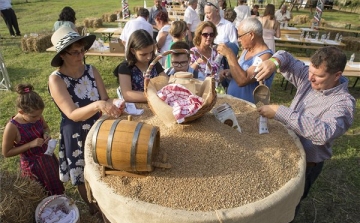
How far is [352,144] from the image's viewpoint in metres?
4.08

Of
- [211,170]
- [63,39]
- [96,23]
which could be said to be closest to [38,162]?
[63,39]

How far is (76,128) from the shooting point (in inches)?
89.7

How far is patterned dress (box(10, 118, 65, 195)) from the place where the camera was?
97.3 inches

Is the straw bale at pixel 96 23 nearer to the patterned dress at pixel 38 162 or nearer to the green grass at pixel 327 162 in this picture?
the green grass at pixel 327 162

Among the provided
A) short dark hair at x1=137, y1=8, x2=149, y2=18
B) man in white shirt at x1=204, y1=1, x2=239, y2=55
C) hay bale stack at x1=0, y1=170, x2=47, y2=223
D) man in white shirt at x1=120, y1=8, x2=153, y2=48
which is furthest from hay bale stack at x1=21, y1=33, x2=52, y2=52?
hay bale stack at x1=0, y1=170, x2=47, y2=223

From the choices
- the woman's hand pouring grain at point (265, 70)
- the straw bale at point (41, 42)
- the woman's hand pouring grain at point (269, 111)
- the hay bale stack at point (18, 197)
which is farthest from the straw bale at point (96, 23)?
the woman's hand pouring grain at point (269, 111)

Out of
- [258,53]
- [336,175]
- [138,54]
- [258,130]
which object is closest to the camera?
[258,130]

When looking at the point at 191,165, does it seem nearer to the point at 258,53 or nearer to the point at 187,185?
the point at 187,185

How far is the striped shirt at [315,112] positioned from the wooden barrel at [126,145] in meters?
0.90

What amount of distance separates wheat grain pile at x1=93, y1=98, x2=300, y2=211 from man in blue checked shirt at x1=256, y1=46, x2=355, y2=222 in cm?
19

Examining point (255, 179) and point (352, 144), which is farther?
point (352, 144)

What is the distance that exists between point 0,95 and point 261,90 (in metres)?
5.63

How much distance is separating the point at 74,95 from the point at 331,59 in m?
1.89

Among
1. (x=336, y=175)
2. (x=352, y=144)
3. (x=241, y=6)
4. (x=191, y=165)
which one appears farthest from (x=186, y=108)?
(x=241, y=6)
